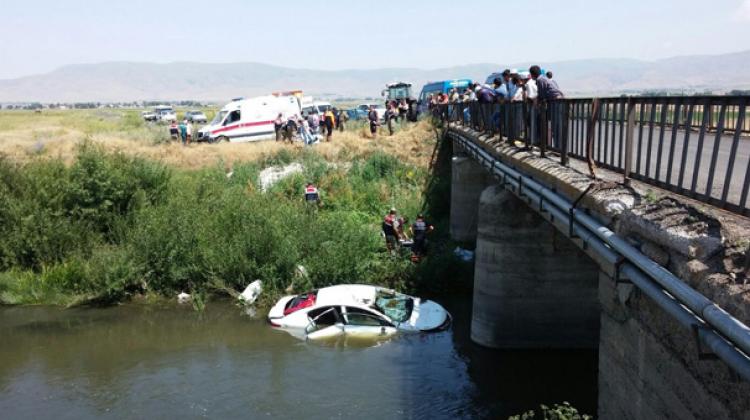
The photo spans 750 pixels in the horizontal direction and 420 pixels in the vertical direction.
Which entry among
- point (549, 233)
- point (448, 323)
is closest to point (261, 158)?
point (448, 323)

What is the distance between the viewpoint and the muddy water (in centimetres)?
1334

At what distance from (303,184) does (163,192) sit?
217 inches

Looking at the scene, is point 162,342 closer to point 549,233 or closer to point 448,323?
point 448,323

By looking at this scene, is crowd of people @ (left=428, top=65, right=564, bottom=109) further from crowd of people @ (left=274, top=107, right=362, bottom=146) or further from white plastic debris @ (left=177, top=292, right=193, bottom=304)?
crowd of people @ (left=274, top=107, right=362, bottom=146)

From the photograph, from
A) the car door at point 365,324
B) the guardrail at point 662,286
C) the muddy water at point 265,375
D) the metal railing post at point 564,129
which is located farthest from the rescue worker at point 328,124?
the metal railing post at point 564,129

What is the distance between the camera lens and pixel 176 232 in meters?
21.2

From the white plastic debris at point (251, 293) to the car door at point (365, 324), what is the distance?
3969 mm

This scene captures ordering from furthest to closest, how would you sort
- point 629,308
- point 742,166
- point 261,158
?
point 261,158
point 742,166
point 629,308

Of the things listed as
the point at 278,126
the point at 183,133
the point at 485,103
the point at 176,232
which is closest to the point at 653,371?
the point at 485,103

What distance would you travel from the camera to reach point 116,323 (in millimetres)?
19000

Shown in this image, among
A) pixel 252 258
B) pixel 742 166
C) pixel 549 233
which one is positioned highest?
pixel 742 166

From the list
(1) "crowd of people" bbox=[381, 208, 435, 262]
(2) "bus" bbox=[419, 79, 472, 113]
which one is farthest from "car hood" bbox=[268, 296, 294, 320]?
(2) "bus" bbox=[419, 79, 472, 113]

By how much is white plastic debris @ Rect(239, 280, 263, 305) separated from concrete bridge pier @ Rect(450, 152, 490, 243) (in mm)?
7351

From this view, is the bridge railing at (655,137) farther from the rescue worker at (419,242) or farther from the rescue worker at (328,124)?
the rescue worker at (328,124)
